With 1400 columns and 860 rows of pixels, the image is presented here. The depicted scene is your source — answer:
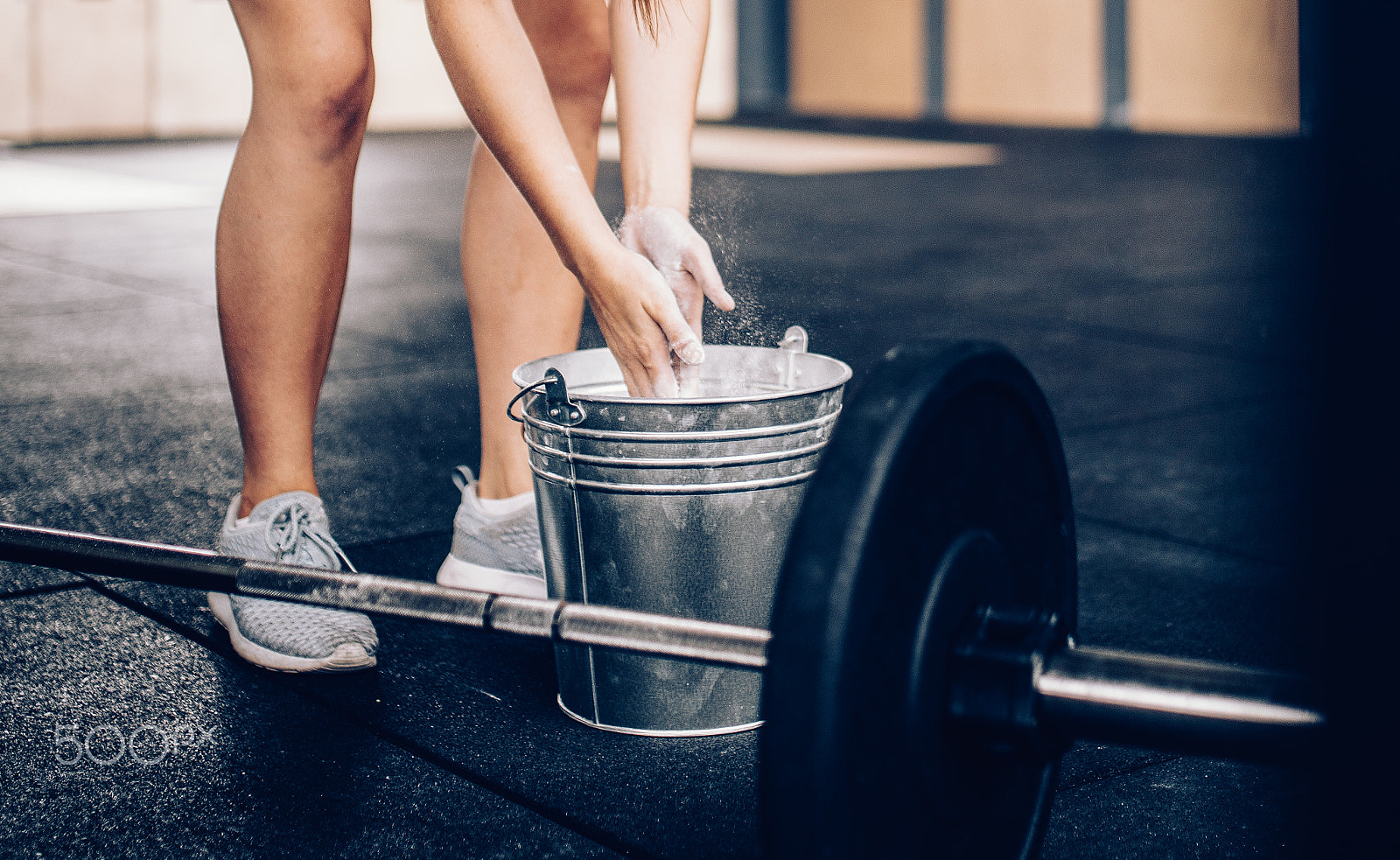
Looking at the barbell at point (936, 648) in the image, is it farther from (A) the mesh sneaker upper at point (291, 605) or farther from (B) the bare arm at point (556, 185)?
(A) the mesh sneaker upper at point (291, 605)

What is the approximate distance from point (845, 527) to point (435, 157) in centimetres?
740

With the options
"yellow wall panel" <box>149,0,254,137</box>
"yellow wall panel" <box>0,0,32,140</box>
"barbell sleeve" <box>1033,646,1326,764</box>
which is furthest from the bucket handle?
"yellow wall panel" <box>149,0,254,137</box>

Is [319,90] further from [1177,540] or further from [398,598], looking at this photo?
[1177,540]

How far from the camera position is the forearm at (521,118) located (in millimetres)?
1130

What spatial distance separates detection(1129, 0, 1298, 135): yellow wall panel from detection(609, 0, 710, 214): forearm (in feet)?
26.1

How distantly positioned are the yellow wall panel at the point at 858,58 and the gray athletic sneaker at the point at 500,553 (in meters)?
10.1

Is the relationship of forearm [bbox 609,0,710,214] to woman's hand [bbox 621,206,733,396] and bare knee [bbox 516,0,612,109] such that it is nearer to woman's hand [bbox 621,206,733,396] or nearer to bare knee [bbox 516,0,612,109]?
woman's hand [bbox 621,206,733,396]

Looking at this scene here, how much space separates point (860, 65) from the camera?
11.4 m

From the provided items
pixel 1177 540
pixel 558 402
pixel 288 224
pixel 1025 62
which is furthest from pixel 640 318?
pixel 1025 62

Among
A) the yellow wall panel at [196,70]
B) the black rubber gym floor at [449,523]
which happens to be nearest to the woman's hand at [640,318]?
the black rubber gym floor at [449,523]

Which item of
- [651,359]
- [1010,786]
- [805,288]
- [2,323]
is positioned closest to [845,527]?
[1010,786]

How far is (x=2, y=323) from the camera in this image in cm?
329

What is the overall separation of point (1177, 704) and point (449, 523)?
4.13ft

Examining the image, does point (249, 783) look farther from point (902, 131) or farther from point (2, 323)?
point (902, 131)
